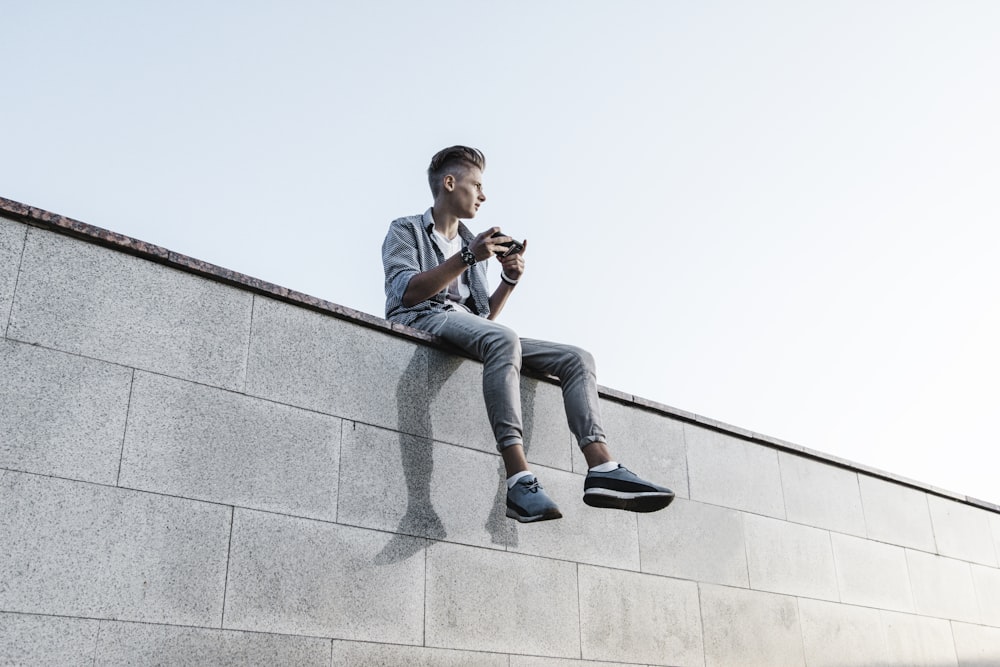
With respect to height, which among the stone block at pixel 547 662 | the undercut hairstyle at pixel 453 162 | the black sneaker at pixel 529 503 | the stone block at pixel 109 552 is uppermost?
the undercut hairstyle at pixel 453 162

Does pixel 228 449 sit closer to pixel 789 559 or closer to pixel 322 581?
pixel 322 581

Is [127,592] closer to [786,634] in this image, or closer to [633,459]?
[633,459]

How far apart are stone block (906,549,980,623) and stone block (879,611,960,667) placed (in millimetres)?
96

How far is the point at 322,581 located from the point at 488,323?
1.54 meters

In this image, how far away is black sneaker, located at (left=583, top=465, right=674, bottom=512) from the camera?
4434 millimetres

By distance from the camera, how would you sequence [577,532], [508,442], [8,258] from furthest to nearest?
[577,532]
[508,442]
[8,258]

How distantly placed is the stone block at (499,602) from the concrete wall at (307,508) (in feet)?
0.04

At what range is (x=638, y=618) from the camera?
212 inches

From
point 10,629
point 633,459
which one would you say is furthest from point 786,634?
point 10,629

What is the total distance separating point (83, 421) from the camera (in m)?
3.91

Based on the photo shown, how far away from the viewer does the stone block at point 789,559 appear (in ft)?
20.4

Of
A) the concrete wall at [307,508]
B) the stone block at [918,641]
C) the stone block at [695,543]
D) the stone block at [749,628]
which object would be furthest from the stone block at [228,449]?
the stone block at [918,641]

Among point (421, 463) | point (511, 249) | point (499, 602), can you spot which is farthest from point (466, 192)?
point (499, 602)

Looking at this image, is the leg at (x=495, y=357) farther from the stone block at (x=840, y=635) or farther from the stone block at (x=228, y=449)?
the stone block at (x=840, y=635)
